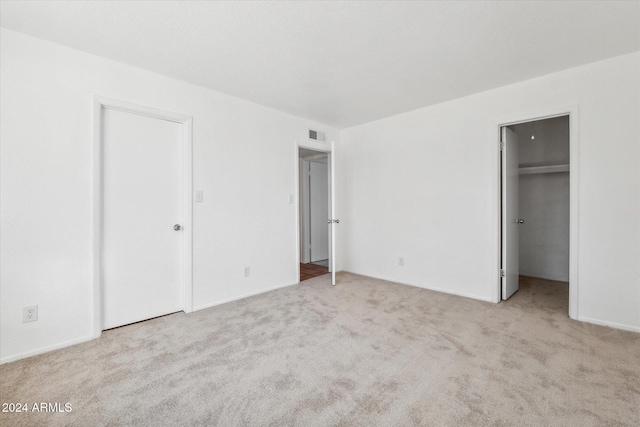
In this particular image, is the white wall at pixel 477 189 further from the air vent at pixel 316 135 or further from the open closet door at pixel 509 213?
the air vent at pixel 316 135

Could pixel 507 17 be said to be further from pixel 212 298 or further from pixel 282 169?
pixel 212 298

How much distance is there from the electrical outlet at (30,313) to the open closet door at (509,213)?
4429 mm

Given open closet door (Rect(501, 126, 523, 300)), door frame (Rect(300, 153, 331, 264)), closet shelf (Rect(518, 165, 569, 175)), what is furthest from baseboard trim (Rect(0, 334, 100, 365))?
closet shelf (Rect(518, 165, 569, 175))

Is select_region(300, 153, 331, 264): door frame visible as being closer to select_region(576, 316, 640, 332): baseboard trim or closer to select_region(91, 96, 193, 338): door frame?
select_region(91, 96, 193, 338): door frame

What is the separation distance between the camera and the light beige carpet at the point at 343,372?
5.16ft

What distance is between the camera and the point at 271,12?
198 cm

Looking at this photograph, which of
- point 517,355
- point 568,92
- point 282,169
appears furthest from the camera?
point 282,169

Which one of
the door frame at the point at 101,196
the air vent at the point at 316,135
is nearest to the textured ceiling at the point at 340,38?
the door frame at the point at 101,196

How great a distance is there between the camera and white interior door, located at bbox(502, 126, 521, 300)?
3.35 meters

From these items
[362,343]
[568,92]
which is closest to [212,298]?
[362,343]

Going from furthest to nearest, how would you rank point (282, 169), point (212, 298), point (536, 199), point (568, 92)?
point (536, 199), point (282, 169), point (212, 298), point (568, 92)

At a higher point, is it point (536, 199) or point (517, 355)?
point (536, 199)

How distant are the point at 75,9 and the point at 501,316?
14.1 ft

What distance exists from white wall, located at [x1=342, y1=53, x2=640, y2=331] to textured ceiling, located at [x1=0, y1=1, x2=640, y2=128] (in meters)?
0.30
